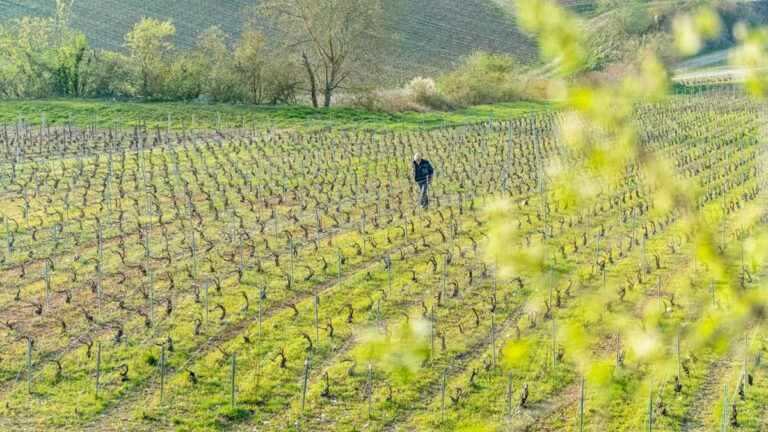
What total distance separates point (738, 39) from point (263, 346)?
11.5 m

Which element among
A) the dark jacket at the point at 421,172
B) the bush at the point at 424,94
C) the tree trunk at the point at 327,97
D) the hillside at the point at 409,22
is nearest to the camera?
the dark jacket at the point at 421,172

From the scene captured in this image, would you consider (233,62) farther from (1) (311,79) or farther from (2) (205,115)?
(2) (205,115)

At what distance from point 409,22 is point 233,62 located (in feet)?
85.8

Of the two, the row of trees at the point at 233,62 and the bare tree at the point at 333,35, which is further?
the bare tree at the point at 333,35

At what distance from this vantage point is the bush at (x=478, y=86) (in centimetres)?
4722

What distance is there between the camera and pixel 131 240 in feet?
65.6

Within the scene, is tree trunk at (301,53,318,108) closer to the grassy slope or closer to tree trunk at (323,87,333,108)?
tree trunk at (323,87,333,108)

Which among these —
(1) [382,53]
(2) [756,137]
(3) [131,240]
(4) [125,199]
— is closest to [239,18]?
(1) [382,53]

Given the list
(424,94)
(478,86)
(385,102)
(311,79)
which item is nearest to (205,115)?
(311,79)

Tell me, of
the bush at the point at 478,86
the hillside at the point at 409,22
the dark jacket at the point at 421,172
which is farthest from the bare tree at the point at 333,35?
the dark jacket at the point at 421,172

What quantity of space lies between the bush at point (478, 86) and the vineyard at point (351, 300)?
58.7 feet

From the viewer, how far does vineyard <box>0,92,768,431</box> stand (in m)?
11.7

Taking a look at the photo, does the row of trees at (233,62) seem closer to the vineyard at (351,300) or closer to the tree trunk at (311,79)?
the tree trunk at (311,79)

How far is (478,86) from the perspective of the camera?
4834cm
